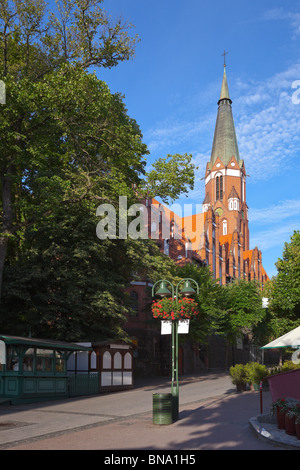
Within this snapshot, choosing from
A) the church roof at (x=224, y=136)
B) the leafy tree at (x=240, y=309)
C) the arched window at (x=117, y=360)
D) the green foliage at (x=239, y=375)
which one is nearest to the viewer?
the green foliage at (x=239, y=375)

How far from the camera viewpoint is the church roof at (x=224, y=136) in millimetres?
95750

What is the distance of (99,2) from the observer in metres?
22.8

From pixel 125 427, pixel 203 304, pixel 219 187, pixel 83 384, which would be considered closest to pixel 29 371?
pixel 83 384

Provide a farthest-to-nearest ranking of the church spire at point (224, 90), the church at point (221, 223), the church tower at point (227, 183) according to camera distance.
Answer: the church spire at point (224, 90) → the church tower at point (227, 183) → the church at point (221, 223)

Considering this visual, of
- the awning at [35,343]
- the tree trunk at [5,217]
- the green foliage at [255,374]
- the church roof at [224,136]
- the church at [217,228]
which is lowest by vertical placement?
the green foliage at [255,374]

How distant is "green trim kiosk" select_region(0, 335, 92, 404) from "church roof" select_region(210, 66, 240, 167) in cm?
7750

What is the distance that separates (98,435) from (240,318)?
35.3 metres

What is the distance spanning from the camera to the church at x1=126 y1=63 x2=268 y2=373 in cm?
4622

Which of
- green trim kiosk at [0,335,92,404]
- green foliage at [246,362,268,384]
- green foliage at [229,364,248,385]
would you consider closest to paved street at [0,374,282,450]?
green trim kiosk at [0,335,92,404]

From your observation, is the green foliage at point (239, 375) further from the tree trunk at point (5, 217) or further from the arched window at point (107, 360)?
the tree trunk at point (5, 217)

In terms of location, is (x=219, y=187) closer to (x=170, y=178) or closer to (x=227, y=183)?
(x=227, y=183)

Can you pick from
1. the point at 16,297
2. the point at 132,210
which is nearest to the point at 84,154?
the point at 132,210

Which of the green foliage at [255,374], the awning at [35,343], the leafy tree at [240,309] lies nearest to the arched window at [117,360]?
the awning at [35,343]
